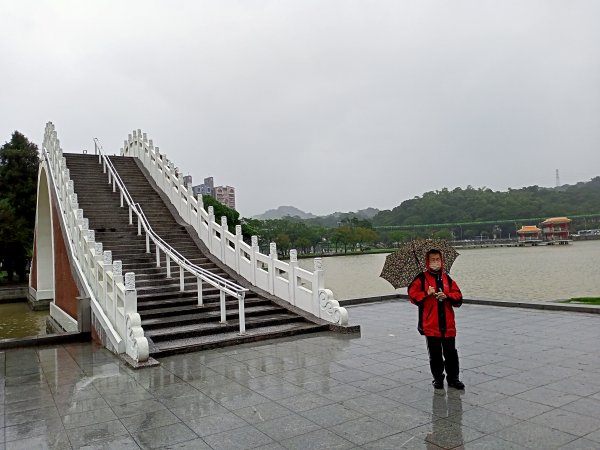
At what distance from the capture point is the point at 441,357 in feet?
17.1

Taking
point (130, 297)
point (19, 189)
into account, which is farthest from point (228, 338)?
point (19, 189)

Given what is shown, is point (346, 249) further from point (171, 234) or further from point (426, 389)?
point (426, 389)

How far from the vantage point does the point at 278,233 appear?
6738 cm

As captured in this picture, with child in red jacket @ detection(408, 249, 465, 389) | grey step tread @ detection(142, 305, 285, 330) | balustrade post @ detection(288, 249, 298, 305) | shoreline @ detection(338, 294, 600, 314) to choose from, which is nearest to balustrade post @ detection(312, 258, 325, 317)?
balustrade post @ detection(288, 249, 298, 305)

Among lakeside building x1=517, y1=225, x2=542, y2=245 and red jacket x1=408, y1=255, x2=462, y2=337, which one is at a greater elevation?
lakeside building x1=517, y1=225, x2=542, y2=245

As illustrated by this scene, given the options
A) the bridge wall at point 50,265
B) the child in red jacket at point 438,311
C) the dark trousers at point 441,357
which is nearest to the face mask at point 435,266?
the child in red jacket at point 438,311

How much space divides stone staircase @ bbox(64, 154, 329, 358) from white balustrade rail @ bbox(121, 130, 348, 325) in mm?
256

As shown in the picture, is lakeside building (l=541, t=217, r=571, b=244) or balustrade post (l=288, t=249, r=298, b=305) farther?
lakeside building (l=541, t=217, r=571, b=244)

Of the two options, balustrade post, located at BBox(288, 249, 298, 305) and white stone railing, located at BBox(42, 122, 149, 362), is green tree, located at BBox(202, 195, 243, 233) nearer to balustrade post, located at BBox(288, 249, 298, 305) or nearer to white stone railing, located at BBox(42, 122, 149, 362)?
white stone railing, located at BBox(42, 122, 149, 362)

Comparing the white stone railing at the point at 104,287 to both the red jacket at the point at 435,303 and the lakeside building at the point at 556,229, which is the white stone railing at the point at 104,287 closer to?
the red jacket at the point at 435,303

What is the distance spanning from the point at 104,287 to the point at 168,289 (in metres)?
1.68

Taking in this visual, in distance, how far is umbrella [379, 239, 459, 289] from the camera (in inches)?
208

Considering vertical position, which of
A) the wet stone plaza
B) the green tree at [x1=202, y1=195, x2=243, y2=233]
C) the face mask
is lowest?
the wet stone plaza

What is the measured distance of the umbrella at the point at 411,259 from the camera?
5285mm
